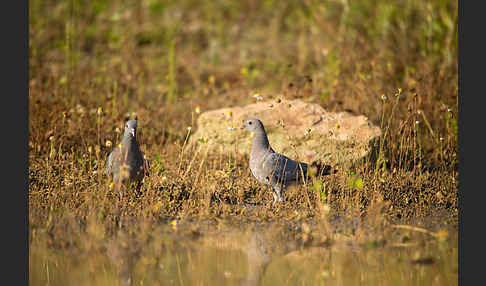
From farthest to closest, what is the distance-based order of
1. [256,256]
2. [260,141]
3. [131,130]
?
[260,141] → [131,130] → [256,256]

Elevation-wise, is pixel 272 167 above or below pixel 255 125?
below

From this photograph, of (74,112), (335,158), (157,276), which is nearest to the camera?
(157,276)

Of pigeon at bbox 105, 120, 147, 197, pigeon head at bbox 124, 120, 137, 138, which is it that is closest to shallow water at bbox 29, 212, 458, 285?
pigeon at bbox 105, 120, 147, 197

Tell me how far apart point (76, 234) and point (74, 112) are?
349 centimetres

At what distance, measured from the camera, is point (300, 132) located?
712 centimetres

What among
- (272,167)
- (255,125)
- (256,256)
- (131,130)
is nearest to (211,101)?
(255,125)

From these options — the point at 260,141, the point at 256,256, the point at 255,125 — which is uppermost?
the point at 255,125

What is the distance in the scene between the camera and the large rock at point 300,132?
6.85 m

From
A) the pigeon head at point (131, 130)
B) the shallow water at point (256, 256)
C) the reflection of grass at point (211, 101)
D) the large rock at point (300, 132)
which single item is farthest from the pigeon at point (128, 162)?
the large rock at point (300, 132)

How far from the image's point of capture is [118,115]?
322 inches

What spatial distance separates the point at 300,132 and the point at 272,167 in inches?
60.2

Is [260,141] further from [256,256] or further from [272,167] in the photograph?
[256,256]

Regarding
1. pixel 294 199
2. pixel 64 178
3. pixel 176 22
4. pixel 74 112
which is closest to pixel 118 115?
pixel 74 112

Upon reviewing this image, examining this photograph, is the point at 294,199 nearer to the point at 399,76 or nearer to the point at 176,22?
the point at 399,76
